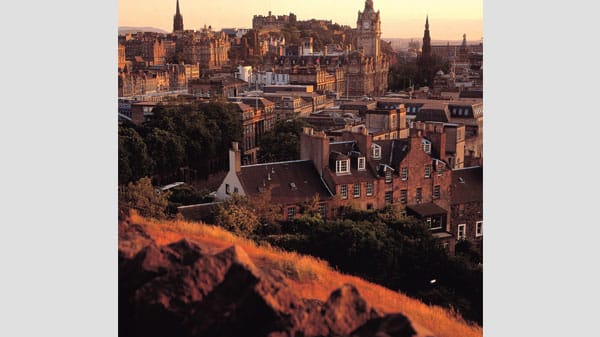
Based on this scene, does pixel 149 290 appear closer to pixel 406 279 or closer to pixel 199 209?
pixel 199 209

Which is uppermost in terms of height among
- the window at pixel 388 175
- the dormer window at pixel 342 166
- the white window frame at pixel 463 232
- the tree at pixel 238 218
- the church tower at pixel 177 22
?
the church tower at pixel 177 22

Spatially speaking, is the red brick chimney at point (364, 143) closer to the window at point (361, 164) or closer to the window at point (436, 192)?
the window at point (361, 164)

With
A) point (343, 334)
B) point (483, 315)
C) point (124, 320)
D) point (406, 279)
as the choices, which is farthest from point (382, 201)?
point (124, 320)

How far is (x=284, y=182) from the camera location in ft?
28.6

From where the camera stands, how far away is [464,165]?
29.9 feet

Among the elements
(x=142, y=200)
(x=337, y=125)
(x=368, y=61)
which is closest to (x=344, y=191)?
(x=142, y=200)

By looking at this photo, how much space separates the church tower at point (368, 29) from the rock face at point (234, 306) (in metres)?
2.63

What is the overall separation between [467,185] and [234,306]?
9.22ft

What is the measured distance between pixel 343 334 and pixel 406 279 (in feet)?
4.78

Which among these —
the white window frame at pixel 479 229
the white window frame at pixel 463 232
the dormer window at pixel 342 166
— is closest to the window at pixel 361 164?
the dormer window at pixel 342 166

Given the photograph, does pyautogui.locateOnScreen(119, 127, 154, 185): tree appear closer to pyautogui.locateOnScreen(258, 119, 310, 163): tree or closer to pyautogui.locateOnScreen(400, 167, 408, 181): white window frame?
pyautogui.locateOnScreen(258, 119, 310, 163): tree

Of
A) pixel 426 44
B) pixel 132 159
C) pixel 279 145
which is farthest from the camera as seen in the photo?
pixel 426 44

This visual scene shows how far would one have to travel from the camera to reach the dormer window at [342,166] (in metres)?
8.74

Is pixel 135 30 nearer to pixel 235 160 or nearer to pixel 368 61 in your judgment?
pixel 235 160
